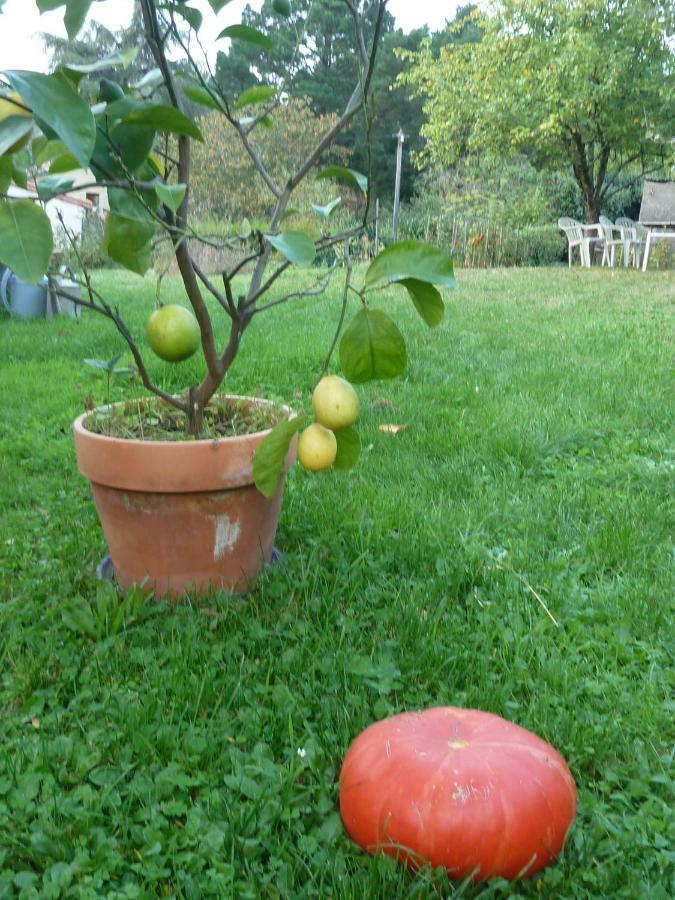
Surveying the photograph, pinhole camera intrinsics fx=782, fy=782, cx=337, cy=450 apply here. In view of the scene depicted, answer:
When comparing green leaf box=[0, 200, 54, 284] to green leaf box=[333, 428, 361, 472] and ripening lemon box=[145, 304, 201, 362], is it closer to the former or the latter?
ripening lemon box=[145, 304, 201, 362]

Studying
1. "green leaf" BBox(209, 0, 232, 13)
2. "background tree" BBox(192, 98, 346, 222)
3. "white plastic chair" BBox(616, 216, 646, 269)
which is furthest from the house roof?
"green leaf" BBox(209, 0, 232, 13)

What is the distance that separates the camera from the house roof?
10.9 m

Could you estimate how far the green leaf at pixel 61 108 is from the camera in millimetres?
901

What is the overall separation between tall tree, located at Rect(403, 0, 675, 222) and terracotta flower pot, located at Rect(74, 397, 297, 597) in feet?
33.7

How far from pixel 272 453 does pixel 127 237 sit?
496mm

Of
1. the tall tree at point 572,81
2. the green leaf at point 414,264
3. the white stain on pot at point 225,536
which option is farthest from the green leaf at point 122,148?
the tall tree at point 572,81

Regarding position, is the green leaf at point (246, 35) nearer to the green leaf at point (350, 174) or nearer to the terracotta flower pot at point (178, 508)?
the green leaf at point (350, 174)

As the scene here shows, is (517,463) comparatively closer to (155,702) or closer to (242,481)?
(242,481)

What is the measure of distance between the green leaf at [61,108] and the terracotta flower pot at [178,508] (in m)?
0.78

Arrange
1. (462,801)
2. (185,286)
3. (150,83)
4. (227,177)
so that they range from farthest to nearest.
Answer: (227,177)
(185,286)
(150,83)
(462,801)

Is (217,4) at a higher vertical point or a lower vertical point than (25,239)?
higher

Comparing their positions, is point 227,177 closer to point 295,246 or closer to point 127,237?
point 127,237

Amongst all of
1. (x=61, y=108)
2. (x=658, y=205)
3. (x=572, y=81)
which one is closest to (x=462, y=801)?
(x=61, y=108)

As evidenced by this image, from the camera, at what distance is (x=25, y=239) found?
3.54ft
